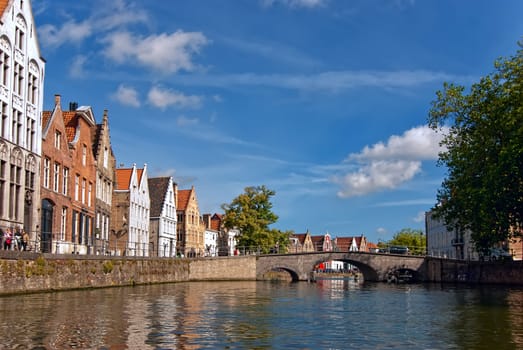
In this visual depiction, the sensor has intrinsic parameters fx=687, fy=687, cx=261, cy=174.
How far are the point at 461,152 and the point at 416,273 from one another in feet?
91.1

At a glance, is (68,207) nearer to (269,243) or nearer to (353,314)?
(353,314)

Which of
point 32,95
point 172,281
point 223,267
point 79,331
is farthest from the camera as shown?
point 223,267

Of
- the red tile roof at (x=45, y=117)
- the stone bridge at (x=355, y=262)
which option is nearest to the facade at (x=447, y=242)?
the stone bridge at (x=355, y=262)

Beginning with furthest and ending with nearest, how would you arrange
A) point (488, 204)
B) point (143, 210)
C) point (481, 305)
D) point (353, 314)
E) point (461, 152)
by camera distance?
point (143, 210) → point (461, 152) → point (488, 204) → point (481, 305) → point (353, 314)

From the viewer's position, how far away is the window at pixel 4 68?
1362 inches

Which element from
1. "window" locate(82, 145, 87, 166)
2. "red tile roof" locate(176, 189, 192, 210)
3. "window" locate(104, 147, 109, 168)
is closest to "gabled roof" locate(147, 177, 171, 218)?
"red tile roof" locate(176, 189, 192, 210)

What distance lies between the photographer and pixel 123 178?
66312 millimetres

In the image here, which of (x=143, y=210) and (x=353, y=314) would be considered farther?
(x=143, y=210)

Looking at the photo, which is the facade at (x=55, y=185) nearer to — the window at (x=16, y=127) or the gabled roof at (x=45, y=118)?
the gabled roof at (x=45, y=118)

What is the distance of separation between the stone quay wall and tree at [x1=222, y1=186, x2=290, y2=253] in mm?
17612

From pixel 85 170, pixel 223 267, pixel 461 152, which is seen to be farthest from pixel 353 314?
pixel 223 267

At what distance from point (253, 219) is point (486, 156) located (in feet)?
137

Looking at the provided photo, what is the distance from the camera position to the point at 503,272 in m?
57.1

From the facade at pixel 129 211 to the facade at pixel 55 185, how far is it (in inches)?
529
